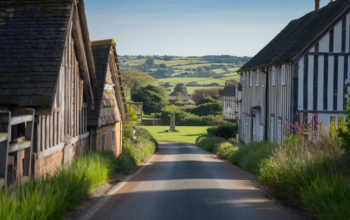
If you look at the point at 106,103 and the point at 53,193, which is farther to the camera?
the point at 106,103

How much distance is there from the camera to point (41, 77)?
828 cm

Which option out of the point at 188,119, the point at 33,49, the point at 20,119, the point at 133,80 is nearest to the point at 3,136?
the point at 20,119

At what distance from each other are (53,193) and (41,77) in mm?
3030

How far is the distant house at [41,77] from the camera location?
7941mm

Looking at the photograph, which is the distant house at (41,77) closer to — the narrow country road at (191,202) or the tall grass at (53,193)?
the tall grass at (53,193)

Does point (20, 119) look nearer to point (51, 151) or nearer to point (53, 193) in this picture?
point (53, 193)

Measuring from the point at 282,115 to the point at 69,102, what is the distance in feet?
42.4

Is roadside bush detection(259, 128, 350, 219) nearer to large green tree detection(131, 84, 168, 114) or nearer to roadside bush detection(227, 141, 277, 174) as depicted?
roadside bush detection(227, 141, 277, 174)

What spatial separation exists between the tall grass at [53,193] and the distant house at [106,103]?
494 cm

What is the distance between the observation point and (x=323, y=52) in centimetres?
1802

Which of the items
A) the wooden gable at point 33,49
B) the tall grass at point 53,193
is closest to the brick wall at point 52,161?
the tall grass at point 53,193

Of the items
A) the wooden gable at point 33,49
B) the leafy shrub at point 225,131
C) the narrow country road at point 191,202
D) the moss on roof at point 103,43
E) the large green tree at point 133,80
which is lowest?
the leafy shrub at point 225,131

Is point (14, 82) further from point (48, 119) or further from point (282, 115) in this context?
point (282, 115)

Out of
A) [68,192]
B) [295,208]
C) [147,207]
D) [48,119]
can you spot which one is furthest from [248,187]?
[48,119]
